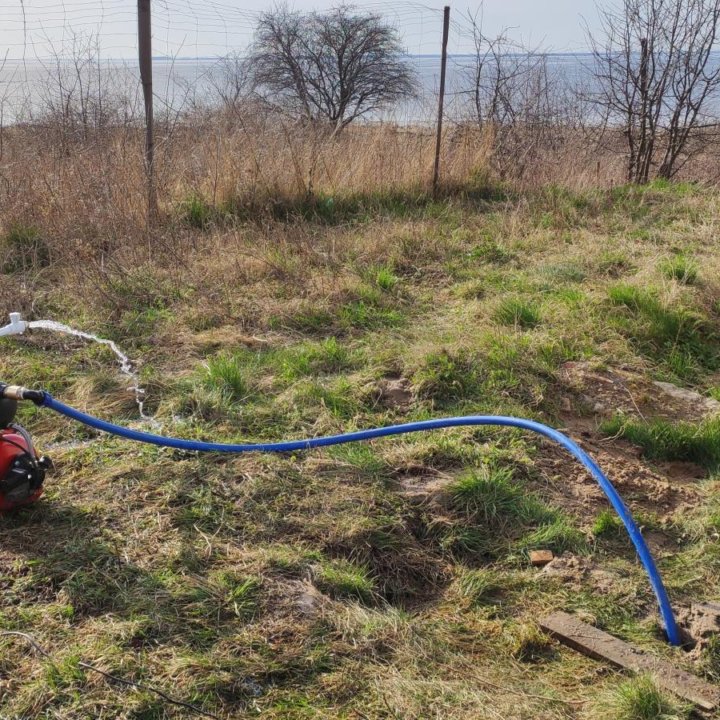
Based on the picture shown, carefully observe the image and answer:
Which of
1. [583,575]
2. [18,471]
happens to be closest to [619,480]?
[583,575]

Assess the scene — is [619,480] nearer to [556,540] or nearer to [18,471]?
[556,540]

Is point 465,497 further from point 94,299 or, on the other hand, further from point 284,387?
point 94,299

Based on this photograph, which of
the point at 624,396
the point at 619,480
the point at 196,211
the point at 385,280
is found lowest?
the point at 619,480

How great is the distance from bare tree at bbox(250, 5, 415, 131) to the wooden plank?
13.9 metres

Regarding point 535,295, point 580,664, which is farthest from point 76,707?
point 535,295

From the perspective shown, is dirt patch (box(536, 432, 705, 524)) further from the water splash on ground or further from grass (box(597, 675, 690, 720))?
the water splash on ground

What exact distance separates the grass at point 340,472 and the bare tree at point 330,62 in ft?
33.2

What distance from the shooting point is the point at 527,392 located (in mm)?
3795

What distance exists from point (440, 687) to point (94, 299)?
11.4 feet

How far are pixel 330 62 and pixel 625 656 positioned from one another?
15184 mm

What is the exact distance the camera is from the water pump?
2561 mm

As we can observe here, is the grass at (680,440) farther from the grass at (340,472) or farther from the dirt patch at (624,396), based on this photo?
the dirt patch at (624,396)

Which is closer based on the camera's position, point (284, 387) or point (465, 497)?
point (465, 497)

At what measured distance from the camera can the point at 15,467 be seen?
2570mm
